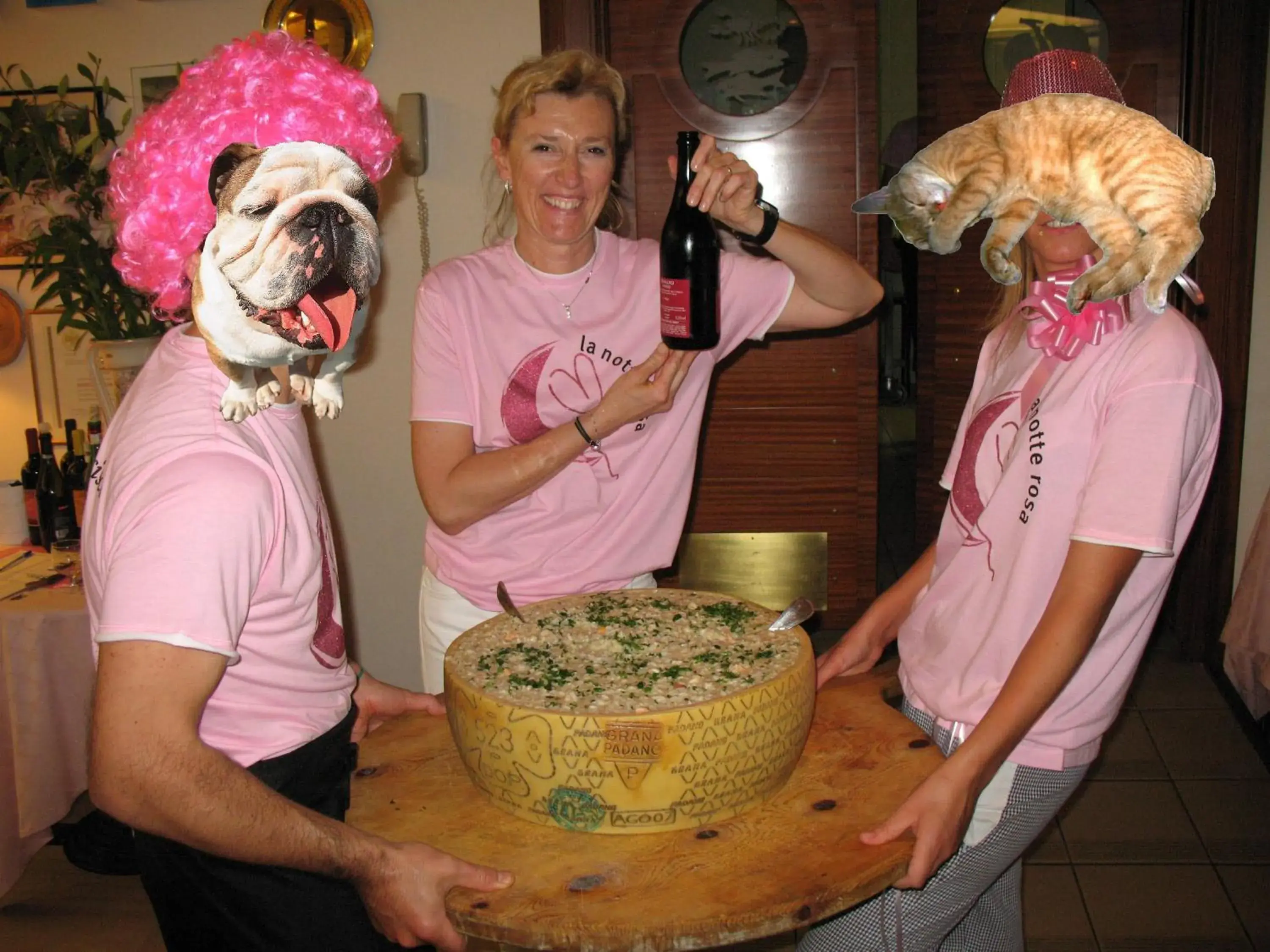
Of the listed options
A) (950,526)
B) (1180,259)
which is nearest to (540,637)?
(950,526)

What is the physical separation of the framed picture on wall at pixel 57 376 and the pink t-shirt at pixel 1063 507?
2979mm

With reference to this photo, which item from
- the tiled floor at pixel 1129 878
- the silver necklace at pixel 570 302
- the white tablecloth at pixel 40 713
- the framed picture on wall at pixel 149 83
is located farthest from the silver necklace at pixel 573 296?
the framed picture on wall at pixel 149 83

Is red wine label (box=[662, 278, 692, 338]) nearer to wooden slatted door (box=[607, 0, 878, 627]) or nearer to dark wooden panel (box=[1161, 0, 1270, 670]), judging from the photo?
wooden slatted door (box=[607, 0, 878, 627])

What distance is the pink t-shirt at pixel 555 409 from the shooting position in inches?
75.5

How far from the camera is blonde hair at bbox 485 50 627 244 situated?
6.27ft

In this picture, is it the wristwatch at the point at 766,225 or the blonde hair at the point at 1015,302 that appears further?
the wristwatch at the point at 766,225

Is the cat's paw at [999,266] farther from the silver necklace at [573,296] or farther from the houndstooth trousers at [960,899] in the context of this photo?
the silver necklace at [573,296]

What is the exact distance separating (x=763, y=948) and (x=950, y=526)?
1467 mm

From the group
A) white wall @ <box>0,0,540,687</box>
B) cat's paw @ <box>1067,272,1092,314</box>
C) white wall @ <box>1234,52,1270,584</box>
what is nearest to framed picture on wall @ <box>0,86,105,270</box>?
white wall @ <box>0,0,540,687</box>

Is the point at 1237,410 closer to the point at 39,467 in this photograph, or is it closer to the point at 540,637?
the point at 540,637

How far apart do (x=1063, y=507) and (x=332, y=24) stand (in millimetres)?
2833

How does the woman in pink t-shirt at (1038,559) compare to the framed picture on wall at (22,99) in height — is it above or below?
below

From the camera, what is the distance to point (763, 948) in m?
2.59

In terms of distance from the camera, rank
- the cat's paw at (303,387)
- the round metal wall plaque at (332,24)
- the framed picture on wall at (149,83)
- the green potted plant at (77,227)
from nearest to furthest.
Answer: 1. the cat's paw at (303,387)
2. the green potted plant at (77,227)
3. the round metal wall plaque at (332,24)
4. the framed picture on wall at (149,83)
